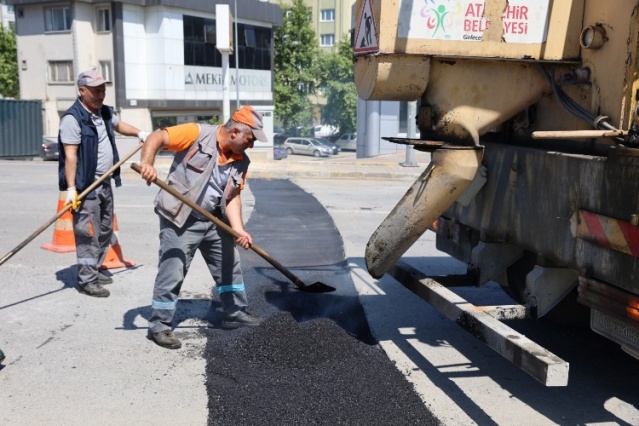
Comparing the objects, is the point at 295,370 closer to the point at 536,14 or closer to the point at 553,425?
the point at 553,425

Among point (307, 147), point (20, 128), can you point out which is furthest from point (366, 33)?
point (307, 147)

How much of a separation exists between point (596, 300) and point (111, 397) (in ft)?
8.62

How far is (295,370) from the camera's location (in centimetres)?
400

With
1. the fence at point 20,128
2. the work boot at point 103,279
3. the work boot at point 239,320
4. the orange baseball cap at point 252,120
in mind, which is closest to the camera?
the orange baseball cap at point 252,120

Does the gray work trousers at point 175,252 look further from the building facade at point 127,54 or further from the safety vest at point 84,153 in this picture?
the building facade at point 127,54

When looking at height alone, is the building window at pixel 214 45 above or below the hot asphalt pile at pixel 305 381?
above

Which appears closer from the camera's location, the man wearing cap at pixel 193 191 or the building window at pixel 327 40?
the man wearing cap at pixel 193 191

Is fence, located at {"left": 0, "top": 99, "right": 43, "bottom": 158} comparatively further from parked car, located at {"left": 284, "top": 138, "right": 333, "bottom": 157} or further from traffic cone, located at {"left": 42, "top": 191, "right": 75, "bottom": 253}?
parked car, located at {"left": 284, "top": 138, "right": 333, "bottom": 157}

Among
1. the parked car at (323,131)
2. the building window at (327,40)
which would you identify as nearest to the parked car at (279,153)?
the parked car at (323,131)

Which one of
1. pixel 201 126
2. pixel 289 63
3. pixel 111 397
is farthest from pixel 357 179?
pixel 289 63

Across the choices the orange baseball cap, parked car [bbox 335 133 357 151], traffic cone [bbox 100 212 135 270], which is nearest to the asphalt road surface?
traffic cone [bbox 100 212 135 270]

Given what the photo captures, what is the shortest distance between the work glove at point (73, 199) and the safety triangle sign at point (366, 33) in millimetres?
2398

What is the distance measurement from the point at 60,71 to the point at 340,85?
21277 mm

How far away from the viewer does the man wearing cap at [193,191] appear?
4.26 m
